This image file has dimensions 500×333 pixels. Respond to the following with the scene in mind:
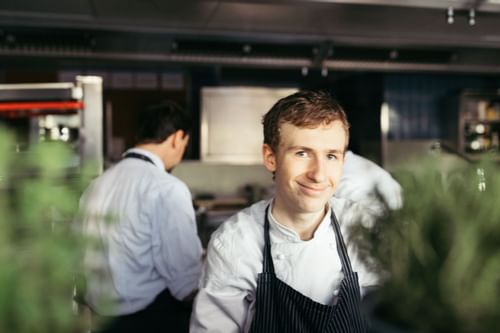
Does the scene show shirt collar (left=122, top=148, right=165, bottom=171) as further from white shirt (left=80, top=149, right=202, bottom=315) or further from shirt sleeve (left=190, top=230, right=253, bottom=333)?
shirt sleeve (left=190, top=230, right=253, bottom=333)

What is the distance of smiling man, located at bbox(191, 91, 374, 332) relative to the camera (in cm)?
127

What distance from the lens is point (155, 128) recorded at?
8.48ft

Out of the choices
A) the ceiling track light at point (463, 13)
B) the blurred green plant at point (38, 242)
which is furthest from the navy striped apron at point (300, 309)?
the ceiling track light at point (463, 13)

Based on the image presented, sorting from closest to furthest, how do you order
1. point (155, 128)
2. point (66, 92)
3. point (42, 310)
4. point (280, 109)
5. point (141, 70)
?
point (42, 310) → point (280, 109) → point (155, 128) → point (66, 92) → point (141, 70)

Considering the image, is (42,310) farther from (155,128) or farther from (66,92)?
(66,92)

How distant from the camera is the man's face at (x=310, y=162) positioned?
4.11 ft

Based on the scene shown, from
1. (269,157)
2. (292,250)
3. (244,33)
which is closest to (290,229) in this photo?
(292,250)

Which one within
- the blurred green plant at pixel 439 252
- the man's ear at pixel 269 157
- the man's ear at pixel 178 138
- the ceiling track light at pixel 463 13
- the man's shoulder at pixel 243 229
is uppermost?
the ceiling track light at pixel 463 13

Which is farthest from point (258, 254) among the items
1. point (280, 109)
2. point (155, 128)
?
point (155, 128)

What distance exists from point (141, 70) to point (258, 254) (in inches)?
251

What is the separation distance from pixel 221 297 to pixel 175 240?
1051 mm

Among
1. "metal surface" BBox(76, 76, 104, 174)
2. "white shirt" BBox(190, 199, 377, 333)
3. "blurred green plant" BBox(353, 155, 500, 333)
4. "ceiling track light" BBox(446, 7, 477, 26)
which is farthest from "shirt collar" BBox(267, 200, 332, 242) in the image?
"ceiling track light" BBox(446, 7, 477, 26)

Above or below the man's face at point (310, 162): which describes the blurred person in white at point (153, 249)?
below

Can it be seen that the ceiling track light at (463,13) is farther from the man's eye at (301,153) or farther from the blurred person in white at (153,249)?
the man's eye at (301,153)
